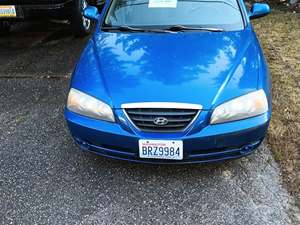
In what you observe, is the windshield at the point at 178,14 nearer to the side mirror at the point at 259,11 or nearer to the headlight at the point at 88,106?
the side mirror at the point at 259,11

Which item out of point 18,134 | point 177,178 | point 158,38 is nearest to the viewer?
point 177,178

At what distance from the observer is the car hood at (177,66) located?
2.93 metres

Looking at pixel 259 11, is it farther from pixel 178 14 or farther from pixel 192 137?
pixel 192 137

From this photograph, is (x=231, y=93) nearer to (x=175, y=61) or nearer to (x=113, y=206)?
(x=175, y=61)

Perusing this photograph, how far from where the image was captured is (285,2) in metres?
8.32

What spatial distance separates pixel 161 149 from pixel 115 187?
55cm

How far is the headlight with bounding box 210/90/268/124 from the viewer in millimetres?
2854

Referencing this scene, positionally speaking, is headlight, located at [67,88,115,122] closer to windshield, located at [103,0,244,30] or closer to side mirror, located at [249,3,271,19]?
windshield, located at [103,0,244,30]

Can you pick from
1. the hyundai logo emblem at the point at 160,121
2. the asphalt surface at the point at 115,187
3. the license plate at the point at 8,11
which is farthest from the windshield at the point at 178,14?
the license plate at the point at 8,11

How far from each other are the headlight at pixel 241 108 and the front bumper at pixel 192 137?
4 cm

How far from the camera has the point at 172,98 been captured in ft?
Result: 9.45

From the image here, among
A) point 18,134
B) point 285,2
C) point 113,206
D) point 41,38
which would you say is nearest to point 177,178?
point 113,206

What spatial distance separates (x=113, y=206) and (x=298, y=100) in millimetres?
2378

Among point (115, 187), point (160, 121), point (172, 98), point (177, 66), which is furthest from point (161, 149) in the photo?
point (177, 66)
